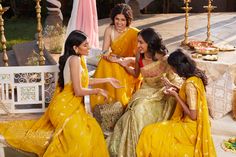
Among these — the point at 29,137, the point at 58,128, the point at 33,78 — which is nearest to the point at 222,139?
the point at 58,128

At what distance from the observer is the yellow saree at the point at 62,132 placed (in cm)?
352

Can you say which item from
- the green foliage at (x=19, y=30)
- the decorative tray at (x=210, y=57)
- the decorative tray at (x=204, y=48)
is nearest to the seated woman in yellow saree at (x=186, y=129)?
the decorative tray at (x=210, y=57)

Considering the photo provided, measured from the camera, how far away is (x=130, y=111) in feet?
12.1

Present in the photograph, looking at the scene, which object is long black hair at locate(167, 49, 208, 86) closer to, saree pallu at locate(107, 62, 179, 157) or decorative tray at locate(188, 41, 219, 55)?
saree pallu at locate(107, 62, 179, 157)

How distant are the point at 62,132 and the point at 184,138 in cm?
103

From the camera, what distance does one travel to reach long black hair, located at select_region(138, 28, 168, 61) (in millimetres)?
3842

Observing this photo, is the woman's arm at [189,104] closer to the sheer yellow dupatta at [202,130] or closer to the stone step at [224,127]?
the sheer yellow dupatta at [202,130]

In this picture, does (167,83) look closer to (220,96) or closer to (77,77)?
(220,96)

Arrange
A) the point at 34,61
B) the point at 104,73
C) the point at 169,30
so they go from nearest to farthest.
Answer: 1. the point at 104,73
2. the point at 34,61
3. the point at 169,30

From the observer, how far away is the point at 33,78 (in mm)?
4465

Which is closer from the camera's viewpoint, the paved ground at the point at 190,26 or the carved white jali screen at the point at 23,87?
the carved white jali screen at the point at 23,87

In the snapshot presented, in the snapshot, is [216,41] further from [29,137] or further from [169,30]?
[29,137]

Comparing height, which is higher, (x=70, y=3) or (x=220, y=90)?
(x=70, y=3)

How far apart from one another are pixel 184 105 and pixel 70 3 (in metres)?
10.8
